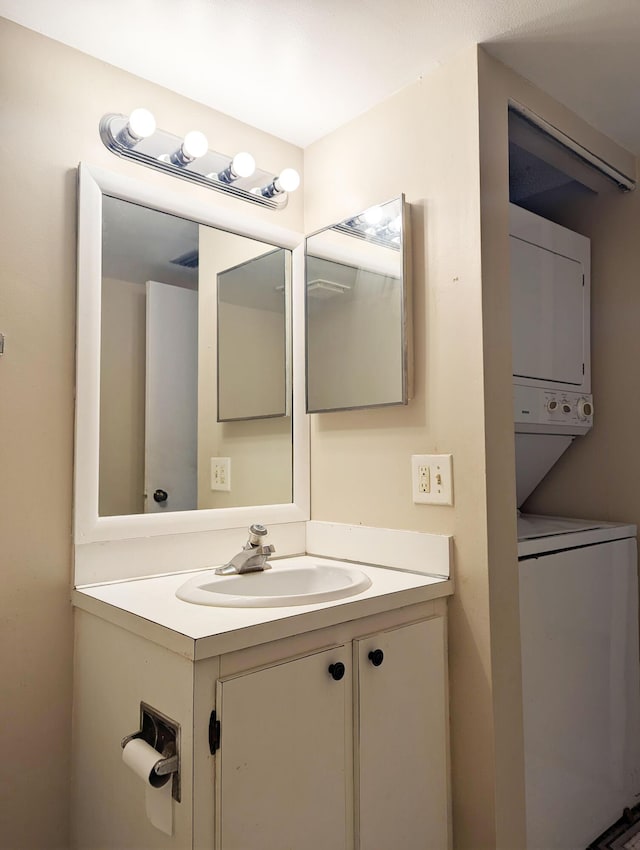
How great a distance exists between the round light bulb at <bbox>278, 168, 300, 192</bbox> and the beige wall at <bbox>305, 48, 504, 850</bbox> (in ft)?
0.57

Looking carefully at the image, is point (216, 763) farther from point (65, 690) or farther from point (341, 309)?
point (341, 309)

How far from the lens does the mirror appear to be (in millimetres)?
1685

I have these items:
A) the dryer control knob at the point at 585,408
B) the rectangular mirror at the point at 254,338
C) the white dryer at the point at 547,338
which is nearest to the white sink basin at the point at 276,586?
the rectangular mirror at the point at 254,338

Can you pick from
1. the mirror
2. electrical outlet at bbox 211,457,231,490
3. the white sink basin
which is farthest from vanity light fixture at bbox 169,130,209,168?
the white sink basin

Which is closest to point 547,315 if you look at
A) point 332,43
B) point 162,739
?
point 332,43

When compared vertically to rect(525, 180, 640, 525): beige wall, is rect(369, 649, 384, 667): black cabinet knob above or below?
below

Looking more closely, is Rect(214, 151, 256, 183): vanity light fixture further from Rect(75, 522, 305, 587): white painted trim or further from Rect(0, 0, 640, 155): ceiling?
Rect(75, 522, 305, 587): white painted trim

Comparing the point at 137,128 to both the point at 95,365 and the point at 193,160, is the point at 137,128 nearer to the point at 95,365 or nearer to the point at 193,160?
the point at 193,160

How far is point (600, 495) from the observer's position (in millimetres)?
2189

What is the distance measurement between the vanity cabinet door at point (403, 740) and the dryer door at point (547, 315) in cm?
92

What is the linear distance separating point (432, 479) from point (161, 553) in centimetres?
75

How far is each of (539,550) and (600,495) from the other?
0.66m

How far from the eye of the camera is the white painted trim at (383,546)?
1.57 meters

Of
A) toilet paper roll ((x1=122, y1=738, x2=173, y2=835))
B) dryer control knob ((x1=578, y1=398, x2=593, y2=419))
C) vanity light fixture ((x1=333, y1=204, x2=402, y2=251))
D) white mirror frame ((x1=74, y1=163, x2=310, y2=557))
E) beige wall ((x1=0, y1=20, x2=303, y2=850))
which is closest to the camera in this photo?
toilet paper roll ((x1=122, y1=738, x2=173, y2=835))
